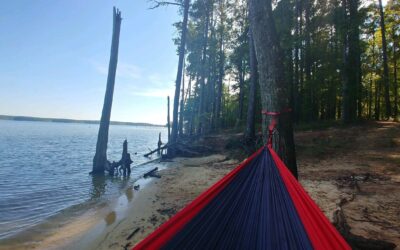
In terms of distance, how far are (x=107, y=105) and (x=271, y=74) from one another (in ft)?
32.4

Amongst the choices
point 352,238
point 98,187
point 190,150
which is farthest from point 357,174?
point 190,150

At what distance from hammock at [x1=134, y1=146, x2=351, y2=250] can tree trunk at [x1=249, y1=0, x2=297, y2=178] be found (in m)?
1.06

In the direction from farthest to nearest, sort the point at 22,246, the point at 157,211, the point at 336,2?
the point at 336,2, the point at 157,211, the point at 22,246

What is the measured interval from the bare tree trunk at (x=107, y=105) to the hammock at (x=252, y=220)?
10288 millimetres

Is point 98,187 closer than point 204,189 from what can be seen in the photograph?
No

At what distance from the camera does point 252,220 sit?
7.77 ft

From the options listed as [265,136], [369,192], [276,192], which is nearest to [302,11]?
[369,192]

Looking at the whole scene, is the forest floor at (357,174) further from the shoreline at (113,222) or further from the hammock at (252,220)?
the shoreline at (113,222)

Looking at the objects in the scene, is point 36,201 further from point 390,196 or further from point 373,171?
point 373,171

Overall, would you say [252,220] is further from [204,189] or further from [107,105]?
[107,105]

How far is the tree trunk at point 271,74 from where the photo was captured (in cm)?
362

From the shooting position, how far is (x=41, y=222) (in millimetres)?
6070

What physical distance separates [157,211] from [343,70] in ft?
53.6

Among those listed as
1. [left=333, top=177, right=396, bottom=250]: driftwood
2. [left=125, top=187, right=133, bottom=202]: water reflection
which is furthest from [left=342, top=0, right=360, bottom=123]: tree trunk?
[left=125, top=187, right=133, bottom=202]: water reflection
